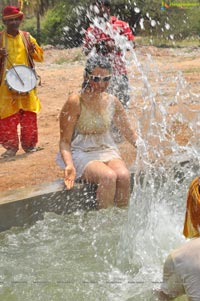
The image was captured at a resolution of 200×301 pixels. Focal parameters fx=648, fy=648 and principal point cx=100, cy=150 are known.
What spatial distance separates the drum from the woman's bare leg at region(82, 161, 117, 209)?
2462mm

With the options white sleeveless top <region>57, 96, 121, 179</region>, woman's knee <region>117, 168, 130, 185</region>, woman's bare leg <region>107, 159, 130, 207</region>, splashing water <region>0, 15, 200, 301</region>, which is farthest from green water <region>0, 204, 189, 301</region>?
white sleeveless top <region>57, 96, 121, 179</region>

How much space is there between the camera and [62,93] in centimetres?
1310

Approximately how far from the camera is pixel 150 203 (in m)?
5.46

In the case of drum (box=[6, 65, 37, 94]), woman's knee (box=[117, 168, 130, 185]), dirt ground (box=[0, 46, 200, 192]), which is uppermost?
drum (box=[6, 65, 37, 94])

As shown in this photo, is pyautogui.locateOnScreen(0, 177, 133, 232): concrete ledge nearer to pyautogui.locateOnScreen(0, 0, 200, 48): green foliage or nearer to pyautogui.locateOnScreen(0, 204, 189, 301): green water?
A: pyautogui.locateOnScreen(0, 204, 189, 301): green water

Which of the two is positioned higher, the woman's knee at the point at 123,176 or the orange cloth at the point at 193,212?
the orange cloth at the point at 193,212

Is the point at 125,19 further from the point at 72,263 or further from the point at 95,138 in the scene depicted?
the point at 72,263

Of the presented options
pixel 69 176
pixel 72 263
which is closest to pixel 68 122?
pixel 69 176

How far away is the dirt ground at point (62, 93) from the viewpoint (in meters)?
6.94

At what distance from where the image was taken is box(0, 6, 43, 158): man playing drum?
761cm

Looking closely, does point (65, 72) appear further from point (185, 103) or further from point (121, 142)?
point (121, 142)

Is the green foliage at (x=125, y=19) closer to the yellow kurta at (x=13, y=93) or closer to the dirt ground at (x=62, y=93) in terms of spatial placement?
the dirt ground at (x=62, y=93)

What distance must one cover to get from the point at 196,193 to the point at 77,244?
6.31ft

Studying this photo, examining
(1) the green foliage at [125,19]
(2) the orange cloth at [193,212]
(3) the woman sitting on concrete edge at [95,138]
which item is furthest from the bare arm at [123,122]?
(1) the green foliage at [125,19]
